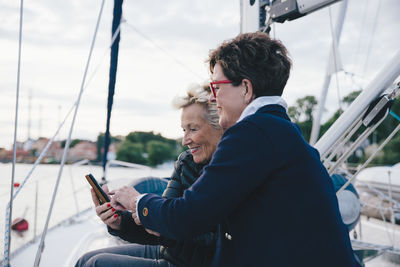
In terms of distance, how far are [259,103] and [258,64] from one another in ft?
0.45

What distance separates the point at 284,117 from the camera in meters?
0.95

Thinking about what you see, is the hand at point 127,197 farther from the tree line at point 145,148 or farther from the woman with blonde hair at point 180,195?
the tree line at point 145,148

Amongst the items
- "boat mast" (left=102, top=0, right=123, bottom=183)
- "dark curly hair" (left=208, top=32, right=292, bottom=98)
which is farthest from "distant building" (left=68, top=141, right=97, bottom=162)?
"dark curly hair" (left=208, top=32, right=292, bottom=98)

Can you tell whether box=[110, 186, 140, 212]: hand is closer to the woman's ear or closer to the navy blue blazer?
the navy blue blazer

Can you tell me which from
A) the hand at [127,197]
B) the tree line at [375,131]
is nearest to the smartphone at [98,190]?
the hand at [127,197]

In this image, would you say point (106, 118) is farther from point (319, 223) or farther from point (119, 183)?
point (319, 223)

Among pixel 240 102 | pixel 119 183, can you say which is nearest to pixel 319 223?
pixel 240 102

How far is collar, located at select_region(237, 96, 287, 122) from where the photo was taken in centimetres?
95

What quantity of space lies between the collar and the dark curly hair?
0.04 m

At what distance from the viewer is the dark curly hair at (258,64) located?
1.00 metres

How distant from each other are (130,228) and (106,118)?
2.30m

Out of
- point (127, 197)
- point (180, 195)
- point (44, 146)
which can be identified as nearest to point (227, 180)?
point (127, 197)

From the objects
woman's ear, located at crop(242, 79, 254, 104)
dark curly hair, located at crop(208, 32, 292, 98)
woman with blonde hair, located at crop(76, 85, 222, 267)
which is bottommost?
woman with blonde hair, located at crop(76, 85, 222, 267)

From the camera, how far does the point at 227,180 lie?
2.64 ft
